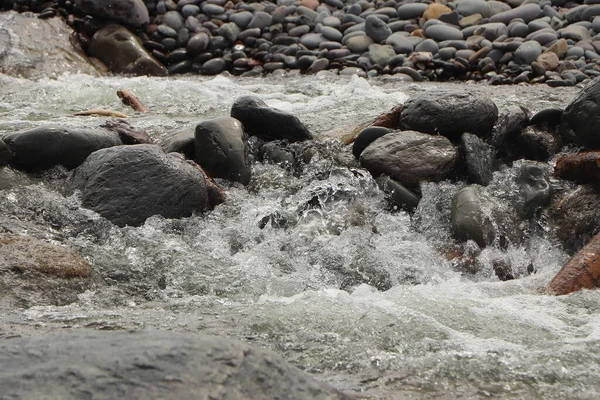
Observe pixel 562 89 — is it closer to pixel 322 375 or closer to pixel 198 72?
pixel 198 72

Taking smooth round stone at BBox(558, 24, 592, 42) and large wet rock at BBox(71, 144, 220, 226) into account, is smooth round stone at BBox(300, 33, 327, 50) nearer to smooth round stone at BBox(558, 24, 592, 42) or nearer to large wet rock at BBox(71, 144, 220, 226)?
smooth round stone at BBox(558, 24, 592, 42)

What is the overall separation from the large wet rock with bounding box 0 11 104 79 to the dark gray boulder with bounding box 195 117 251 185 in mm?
5247

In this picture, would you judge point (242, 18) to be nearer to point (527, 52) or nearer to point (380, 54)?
point (380, 54)

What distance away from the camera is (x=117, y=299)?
3.56 metres

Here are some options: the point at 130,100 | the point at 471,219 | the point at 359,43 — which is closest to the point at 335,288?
the point at 471,219

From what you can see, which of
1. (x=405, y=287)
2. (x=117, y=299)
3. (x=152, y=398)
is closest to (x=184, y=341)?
(x=152, y=398)

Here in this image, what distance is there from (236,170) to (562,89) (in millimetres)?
5225

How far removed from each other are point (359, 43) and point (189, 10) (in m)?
3.12

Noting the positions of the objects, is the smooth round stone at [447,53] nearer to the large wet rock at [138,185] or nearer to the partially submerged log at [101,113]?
the partially submerged log at [101,113]

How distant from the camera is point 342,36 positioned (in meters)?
11.4

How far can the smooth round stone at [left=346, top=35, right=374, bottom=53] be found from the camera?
10.9 meters

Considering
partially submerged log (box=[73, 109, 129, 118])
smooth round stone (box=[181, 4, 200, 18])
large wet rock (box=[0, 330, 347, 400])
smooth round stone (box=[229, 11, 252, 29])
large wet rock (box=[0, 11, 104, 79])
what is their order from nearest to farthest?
large wet rock (box=[0, 330, 347, 400]) < partially submerged log (box=[73, 109, 129, 118]) < large wet rock (box=[0, 11, 104, 79]) < smooth round stone (box=[229, 11, 252, 29]) < smooth round stone (box=[181, 4, 200, 18])

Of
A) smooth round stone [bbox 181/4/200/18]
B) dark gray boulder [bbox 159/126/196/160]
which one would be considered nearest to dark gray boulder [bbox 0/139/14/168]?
dark gray boulder [bbox 159/126/196/160]

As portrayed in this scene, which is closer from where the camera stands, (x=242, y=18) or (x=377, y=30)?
(x=377, y=30)
